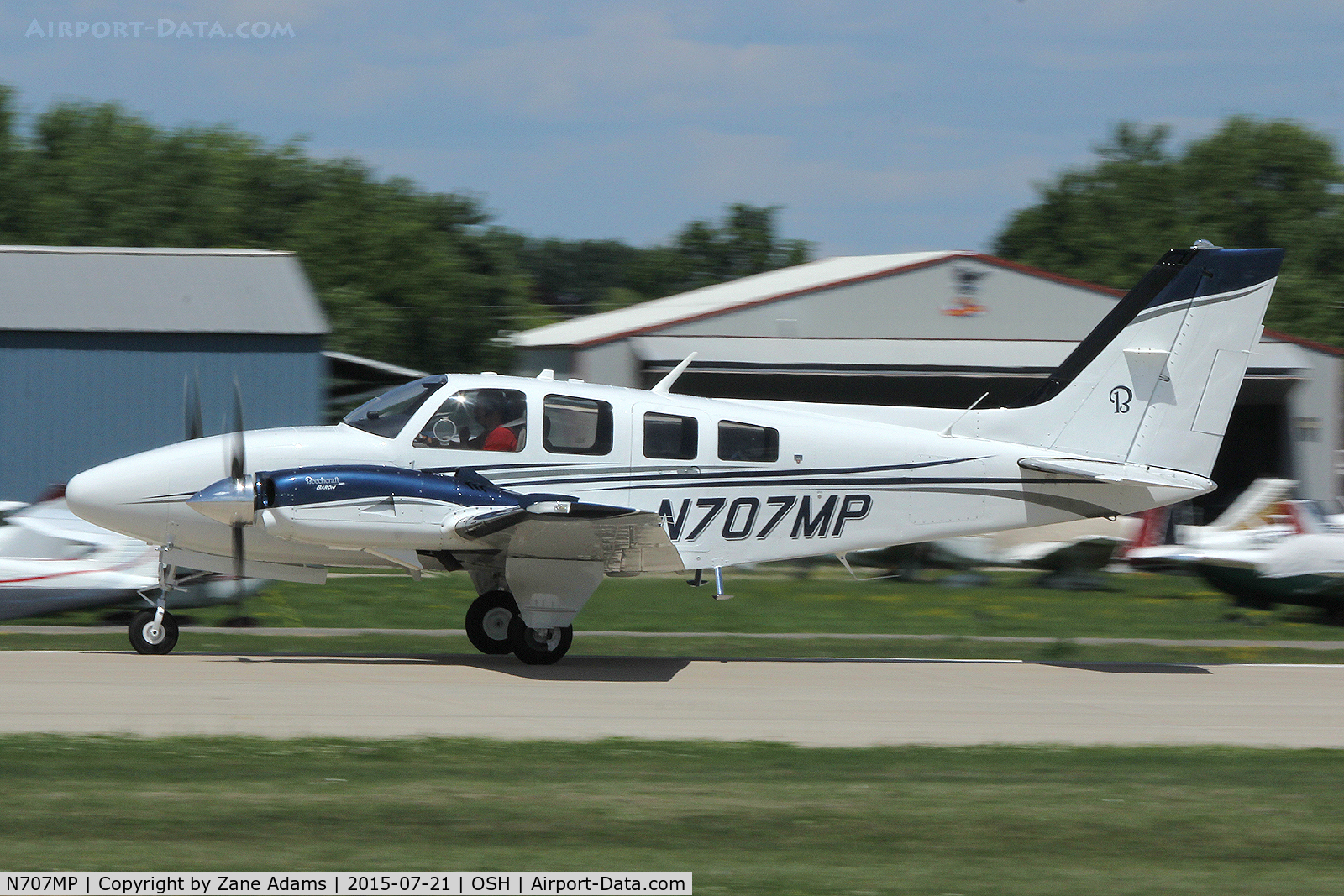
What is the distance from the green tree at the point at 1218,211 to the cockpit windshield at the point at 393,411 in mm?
47251

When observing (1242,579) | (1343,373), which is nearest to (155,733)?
(1242,579)

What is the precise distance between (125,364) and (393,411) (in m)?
12.7

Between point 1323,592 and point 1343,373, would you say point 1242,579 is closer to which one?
point 1323,592

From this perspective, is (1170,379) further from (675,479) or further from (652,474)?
(652,474)

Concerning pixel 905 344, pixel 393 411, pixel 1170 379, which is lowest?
pixel 393 411

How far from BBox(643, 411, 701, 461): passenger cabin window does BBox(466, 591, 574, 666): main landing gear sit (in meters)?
1.83

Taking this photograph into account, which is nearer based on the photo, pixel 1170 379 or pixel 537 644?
pixel 537 644

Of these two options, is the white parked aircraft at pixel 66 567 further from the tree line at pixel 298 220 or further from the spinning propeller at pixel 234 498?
the tree line at pixel 298 220

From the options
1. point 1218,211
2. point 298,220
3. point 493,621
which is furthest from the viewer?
point 1218,211

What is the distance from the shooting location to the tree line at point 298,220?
3406 centimetres

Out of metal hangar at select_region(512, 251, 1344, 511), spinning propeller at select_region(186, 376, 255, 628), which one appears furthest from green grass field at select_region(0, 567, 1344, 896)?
metal hangar at select_region(512, 251, 1344, 511)

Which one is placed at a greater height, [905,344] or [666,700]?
[905,344]

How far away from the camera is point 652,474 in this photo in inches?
498

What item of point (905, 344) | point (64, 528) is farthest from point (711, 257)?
point (64, 528)
